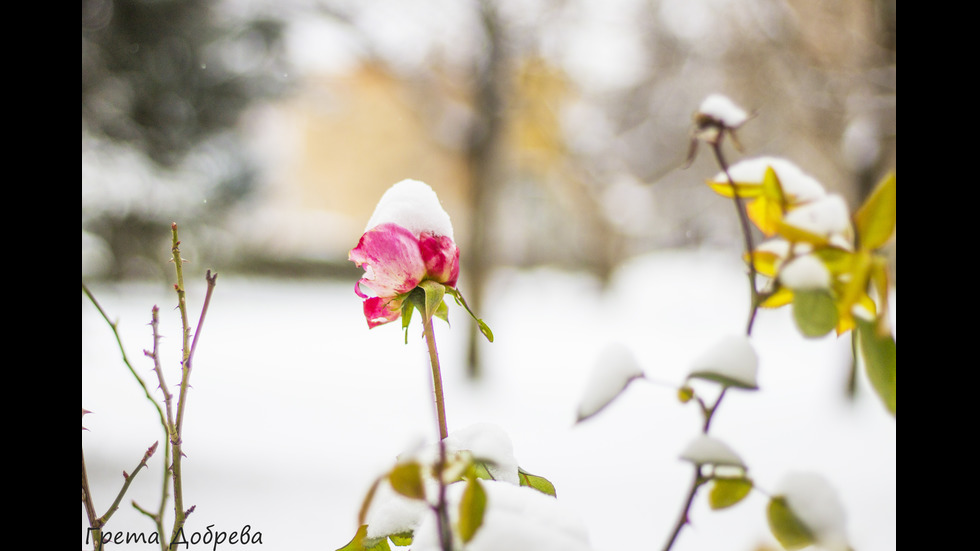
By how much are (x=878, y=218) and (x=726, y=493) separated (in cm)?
10

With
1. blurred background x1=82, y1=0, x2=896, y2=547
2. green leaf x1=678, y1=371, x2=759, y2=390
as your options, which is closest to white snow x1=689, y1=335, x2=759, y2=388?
green leaf x1=678, y1=371, x2=759, y2=390

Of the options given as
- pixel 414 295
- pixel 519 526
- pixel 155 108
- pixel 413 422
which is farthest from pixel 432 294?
pixel 155 108

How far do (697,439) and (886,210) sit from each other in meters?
0.09

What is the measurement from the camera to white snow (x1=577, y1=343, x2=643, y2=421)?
19 cm

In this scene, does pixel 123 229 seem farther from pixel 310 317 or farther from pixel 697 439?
pixel 697 439

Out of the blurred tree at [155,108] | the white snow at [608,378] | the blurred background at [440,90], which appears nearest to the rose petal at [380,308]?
the white snow at [608,378]

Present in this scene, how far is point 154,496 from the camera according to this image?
6.31 ft

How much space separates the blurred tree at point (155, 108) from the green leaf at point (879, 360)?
2.96m

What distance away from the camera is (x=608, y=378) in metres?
0.20

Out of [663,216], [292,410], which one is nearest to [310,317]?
[292,410]

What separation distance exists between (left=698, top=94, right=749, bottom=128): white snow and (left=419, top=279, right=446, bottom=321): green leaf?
0.13 meters

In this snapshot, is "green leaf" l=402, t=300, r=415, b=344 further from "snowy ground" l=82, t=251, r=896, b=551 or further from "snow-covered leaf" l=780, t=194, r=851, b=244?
"snow-covered leaf" l=780, t=194, r=851, b=244

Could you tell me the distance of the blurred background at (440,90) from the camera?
270 centimetres

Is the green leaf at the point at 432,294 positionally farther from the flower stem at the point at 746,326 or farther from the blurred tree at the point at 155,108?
the blurred tree at the point at 155,108
